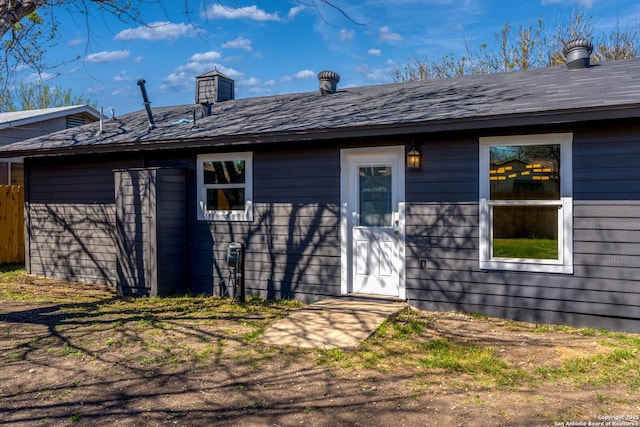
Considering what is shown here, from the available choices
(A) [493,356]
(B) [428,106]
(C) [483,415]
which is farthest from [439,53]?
(C) [483,415]

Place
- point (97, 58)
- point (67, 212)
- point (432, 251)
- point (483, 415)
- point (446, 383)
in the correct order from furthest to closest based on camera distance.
Answer: 1. point (67, 212)
2. point (97, 58)
3. point (432, 251)
4. point (446, 383)
5. point (483, 415)

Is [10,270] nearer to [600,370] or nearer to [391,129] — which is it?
[391,129]

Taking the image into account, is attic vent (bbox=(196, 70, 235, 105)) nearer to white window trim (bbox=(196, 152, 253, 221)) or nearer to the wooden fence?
white window trim (bbox=(196, 152, 253, 221))

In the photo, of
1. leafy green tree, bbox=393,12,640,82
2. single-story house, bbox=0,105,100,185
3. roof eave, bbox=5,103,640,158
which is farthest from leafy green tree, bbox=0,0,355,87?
leafy green tree, bbox=393,12,640,82

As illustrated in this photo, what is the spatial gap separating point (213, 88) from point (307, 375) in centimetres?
865

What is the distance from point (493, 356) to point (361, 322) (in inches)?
60.8

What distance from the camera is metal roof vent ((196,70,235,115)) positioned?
11203 millimetres

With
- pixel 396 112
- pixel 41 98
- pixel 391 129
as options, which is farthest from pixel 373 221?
pixel 41 98

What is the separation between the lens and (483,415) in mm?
3275

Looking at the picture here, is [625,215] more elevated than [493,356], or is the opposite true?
[625,215]

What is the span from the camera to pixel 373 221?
6.84 meters

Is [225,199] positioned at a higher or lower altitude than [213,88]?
lower

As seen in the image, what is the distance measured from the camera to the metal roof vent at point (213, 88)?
11.2 meters

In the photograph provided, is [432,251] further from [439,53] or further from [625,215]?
[439,53]
